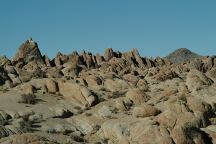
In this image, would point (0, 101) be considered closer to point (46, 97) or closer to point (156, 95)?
point (46, 97)

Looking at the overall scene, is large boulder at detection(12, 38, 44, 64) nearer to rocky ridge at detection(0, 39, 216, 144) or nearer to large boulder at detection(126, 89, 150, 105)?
rocky ridge at detection(0, 39, 216, 144)

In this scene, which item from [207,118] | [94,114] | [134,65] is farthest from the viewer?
[134,65]

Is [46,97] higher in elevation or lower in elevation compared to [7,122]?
higher

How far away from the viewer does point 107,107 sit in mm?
57281

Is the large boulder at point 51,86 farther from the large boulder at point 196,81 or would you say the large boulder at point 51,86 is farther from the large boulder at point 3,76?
the large boulder at point 196,81

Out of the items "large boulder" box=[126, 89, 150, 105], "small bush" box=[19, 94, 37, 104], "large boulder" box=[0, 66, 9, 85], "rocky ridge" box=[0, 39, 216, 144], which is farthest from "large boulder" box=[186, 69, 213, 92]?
"large boulder" box=[0, 66, 9, 85]

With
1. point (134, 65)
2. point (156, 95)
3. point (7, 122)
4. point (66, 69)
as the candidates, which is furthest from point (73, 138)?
point (134, 65)

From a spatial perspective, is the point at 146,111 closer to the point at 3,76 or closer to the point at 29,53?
the point at 3,76

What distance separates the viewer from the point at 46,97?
2405 inches

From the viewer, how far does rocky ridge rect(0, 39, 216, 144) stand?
44.8m

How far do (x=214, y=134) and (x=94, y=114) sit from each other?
1599 centimetres

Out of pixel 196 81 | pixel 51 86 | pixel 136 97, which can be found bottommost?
pixel 136 97

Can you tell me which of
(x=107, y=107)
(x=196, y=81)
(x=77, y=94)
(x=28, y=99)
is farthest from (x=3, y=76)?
(x=196, y=81)

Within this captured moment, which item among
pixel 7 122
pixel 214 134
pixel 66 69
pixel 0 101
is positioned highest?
pixel 66 69
